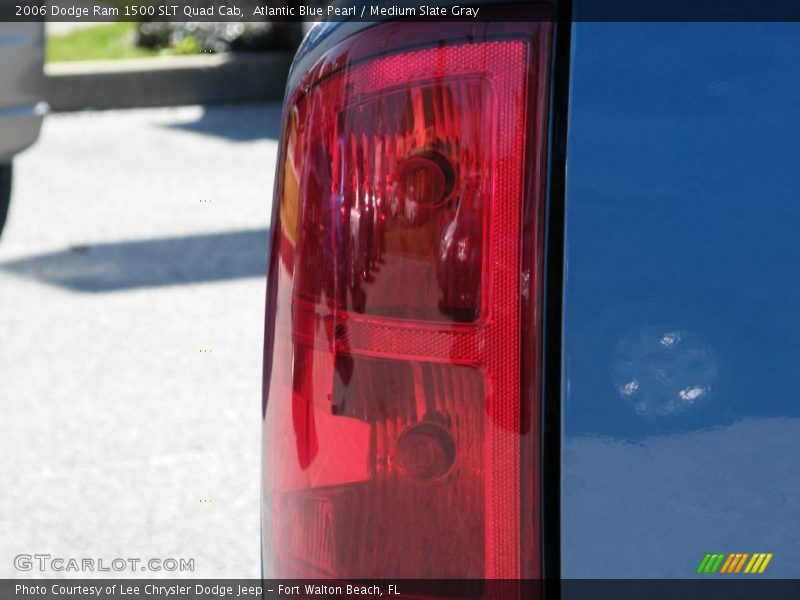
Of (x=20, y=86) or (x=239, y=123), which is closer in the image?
(x=20, y=86)

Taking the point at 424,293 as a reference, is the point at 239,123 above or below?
above

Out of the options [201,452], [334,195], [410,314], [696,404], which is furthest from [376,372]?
[201,452]

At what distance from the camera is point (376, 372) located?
1252 millimetres

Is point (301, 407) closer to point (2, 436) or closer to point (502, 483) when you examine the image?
point (502, 483)

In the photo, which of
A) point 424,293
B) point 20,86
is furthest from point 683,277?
point 20,86

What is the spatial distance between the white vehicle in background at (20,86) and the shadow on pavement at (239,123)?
132 inches

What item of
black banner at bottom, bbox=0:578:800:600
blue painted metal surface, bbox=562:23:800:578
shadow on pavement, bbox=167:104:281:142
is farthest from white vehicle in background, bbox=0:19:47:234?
blue painted metal surface, bbox=562:23:800:578

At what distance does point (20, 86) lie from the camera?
5.48 meters

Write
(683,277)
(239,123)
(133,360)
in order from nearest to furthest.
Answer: (683,277) → (133,360) → (239,123)

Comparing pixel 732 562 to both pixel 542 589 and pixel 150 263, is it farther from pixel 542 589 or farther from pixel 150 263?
pixel 150 263

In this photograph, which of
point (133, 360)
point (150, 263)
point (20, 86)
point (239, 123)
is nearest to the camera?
point (133, 360)

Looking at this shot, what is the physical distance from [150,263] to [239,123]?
13.5 feet

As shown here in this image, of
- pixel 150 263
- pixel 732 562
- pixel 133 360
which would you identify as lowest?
pixel 133 360

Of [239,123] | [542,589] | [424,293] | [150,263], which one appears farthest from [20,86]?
[542,589]
